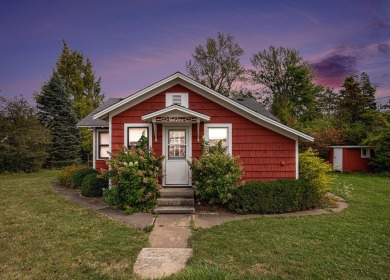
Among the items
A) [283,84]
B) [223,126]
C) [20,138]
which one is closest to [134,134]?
[223,126]

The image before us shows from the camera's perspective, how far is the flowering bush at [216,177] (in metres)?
7.95

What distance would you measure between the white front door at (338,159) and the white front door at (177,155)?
16.5 m

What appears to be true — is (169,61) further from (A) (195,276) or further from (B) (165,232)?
(A) (195,276)

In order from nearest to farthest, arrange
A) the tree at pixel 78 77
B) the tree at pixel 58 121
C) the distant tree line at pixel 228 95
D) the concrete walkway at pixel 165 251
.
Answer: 1. the concrete walkway at pixel 165 251
2. the distant tree line at pixel 228 95
3. the tree at pixel 58 121
4. the tree at pixel 78 77

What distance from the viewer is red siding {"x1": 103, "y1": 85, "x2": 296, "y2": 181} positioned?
9.61 m

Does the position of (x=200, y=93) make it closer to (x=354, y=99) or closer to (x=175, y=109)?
(x=175, y=109)

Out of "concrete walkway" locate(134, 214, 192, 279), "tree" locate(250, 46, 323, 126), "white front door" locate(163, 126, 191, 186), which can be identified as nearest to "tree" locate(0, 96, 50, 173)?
"white front door" locate(163, 126, 191, 186)

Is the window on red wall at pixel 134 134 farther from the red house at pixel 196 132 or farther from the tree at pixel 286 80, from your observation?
the tree at pixel 286 80

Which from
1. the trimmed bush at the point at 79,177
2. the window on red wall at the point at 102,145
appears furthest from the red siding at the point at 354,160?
the trimmed bush at the point at 79,177

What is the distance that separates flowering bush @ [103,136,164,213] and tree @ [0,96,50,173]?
13927 millimetres

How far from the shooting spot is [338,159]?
20.5 meters

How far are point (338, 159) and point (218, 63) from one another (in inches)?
756

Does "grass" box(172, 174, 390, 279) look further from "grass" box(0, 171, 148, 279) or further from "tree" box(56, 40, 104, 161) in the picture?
"tree" box(56, 40, 104, 161)

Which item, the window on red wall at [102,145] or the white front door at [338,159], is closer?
the window on red wall at [102,145]
